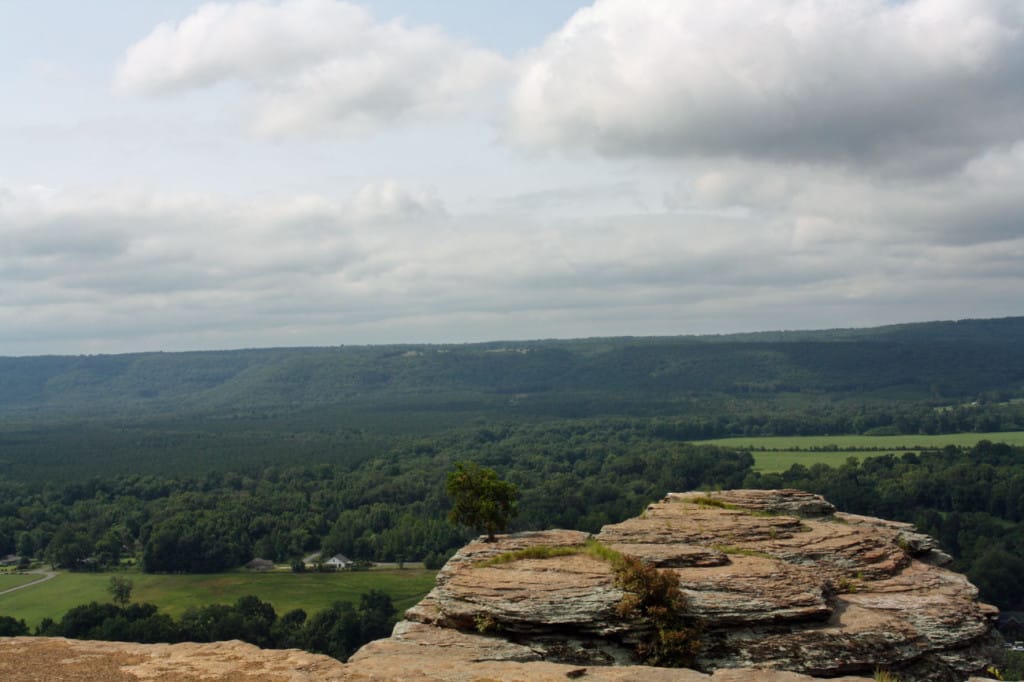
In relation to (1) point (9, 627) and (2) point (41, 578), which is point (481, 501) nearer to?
(1) point (9, 627)

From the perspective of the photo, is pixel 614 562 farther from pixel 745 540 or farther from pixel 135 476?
pixel 135 476

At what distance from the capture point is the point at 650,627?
29953mm

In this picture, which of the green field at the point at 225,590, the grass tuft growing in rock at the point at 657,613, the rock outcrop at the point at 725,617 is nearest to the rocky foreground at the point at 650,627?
the rock outcrop at the point at 725,617

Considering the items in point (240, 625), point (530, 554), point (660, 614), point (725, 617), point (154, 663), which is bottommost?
point (240, 625)

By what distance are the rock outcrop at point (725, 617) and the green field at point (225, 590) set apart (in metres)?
63.9

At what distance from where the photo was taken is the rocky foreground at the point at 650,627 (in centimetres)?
2541

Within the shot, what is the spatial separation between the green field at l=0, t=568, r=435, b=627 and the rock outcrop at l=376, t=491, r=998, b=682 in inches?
2518

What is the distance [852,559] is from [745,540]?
4541 millimetres

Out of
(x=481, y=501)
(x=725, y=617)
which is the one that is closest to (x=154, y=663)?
(x=481, y=501)

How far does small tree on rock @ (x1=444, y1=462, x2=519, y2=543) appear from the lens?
4150cm

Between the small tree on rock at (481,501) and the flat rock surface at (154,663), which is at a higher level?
the small tree on rock at (481,501)

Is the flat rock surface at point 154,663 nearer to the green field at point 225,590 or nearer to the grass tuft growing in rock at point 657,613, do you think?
the grass tuft growing in rock at point 657,613

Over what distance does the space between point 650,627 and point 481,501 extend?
13.5 m

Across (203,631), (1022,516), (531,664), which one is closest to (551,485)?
(1022,516)
